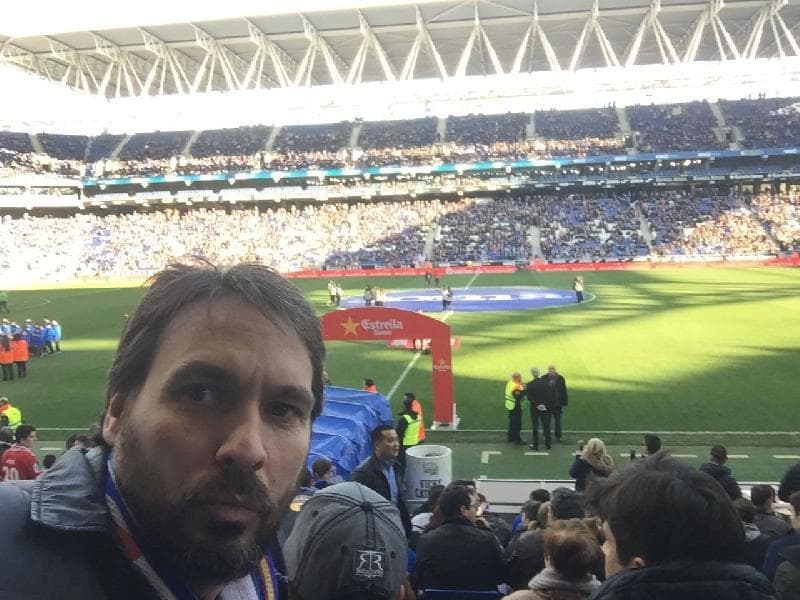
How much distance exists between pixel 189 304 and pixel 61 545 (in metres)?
0.63

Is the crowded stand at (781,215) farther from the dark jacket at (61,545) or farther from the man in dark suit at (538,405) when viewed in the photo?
the dark jacket at (61,545)

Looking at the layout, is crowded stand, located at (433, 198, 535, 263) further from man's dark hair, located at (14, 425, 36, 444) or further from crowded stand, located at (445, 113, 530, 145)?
man's dark hair, located at (14, 425, 36, 444)

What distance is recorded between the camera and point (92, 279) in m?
57.2

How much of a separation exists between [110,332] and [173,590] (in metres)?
30.1

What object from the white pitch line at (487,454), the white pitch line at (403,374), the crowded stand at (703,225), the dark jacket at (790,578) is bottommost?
the white pitch line at (487,454)

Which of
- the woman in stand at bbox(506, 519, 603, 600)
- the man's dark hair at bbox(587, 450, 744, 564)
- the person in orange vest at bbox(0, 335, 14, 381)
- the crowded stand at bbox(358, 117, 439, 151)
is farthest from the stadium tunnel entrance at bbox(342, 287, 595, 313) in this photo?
the crowded stand at bbox(358, 117, 439, 151)

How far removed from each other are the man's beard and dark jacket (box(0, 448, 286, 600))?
0.08m

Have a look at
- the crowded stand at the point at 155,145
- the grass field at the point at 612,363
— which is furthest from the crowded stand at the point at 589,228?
the crowded stand at the point at 155,145

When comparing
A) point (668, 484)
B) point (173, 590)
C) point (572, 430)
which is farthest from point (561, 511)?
point (572, 430)

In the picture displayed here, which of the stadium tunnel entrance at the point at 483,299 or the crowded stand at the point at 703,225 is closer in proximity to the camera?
the stadium tunnel entrance at the point at 483,299

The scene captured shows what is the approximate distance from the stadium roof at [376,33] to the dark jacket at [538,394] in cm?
4049

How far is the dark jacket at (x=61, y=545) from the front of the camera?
126 cm

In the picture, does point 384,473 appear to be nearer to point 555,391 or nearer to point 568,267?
point 555,391

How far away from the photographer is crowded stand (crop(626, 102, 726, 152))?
64.8 metres
